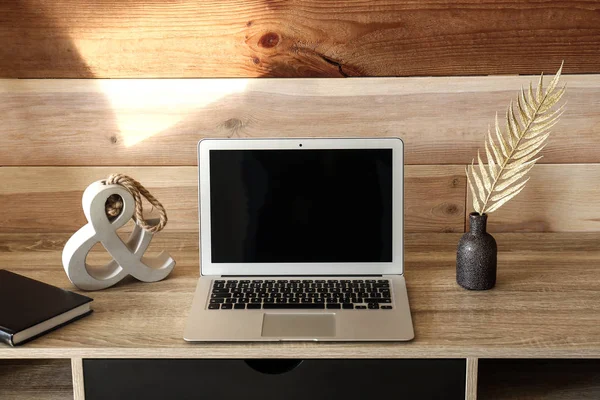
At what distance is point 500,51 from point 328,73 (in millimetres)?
369

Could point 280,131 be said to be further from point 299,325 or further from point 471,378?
point 471,378

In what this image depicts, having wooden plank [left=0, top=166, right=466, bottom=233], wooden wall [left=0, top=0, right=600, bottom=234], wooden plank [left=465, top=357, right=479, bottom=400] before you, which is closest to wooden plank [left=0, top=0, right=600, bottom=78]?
wooden wall [left=0, top=0, right=600, bottom=234]

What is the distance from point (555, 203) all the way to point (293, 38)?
0.69m

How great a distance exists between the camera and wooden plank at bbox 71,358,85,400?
106 cm

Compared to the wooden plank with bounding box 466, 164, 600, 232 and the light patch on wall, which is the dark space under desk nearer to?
the wooden plank with bounding box 466, 164, 600, 232

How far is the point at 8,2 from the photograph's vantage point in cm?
147

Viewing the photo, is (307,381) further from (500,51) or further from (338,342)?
(500,51)

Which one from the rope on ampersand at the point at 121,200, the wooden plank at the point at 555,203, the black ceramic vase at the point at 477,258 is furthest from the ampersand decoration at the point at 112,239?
the wooden plank at the point at 555,203

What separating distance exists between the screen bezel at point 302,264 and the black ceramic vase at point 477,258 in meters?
0.11

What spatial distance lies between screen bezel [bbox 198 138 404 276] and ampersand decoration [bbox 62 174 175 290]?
82 millimetres

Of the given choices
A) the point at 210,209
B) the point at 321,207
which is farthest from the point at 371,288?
the point at 210,209

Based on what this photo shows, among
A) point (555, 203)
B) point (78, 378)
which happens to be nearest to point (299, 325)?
point (78, 378)

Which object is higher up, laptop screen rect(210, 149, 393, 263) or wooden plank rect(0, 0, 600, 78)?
wooden plank rect(0, 0, 600, 78)

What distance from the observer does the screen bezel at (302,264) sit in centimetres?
128
